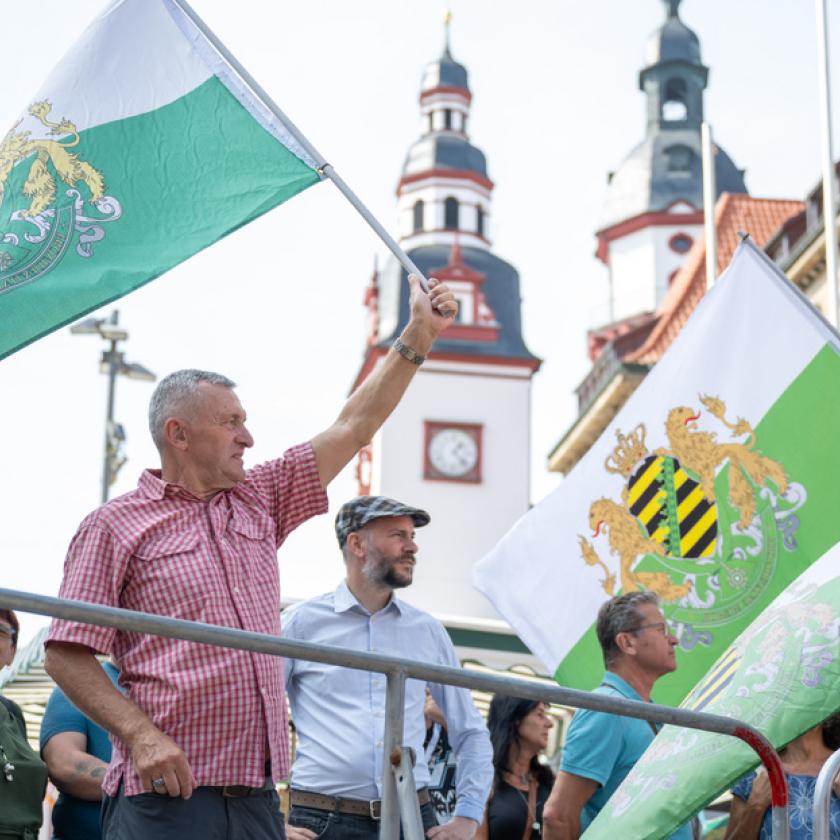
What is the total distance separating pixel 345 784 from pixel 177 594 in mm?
1543

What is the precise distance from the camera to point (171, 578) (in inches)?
183

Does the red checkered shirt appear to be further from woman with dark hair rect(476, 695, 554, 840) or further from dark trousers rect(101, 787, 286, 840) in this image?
woman with dark hair rect(476, 695, 554, 840)

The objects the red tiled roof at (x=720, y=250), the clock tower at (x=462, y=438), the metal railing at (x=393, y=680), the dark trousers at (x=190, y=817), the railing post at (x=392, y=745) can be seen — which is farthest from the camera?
the clock tower at (x=462, y=438)

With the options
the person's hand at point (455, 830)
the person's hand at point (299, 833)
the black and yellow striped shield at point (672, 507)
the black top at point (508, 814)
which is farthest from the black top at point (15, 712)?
the black and yellow striped shield at point (672, 507)

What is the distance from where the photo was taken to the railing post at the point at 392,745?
4.08 meters

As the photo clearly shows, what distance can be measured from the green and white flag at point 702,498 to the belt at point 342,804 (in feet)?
7.85

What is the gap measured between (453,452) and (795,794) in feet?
179

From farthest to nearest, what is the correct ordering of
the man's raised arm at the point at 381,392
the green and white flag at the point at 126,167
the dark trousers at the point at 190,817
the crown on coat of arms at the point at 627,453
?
the crown on coat of arms at the point at 627,453
the green and white flag at the point at 126,167
the man's raised arm at the point at 381,392
the dark trousers at the point at 190,817

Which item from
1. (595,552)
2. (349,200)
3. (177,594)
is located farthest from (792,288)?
(177,594)

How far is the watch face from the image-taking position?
59438mm

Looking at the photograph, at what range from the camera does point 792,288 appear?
336 inches

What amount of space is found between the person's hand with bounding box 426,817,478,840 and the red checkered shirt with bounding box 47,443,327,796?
4.88 feet

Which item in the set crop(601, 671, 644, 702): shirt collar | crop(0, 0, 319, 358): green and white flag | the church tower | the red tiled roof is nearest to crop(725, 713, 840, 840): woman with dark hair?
crop(601, 671, 644, 702): shirt collar

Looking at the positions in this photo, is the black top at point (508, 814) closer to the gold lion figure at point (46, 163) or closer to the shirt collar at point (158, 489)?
the shirt collar at point (158, 489)
